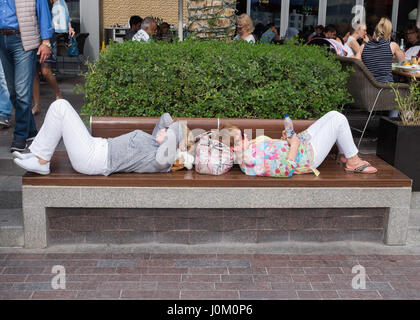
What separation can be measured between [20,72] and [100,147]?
1.90m

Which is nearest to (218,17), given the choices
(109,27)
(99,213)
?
(99,213)

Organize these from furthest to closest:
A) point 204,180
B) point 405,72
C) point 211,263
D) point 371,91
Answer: point 405,72 → point 371,91 → point 204,180 → point 211,263

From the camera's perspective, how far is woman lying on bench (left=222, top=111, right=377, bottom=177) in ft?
13.7

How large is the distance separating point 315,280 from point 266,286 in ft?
1.23

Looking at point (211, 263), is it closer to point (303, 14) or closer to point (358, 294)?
point (358, 294)

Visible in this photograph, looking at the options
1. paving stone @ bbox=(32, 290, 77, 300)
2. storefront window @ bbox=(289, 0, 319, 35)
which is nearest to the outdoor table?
paving stone @ bbox=(32, 290, 77, 300)

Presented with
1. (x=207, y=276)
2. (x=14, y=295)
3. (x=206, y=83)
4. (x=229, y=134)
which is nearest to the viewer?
(x=14, y=295)

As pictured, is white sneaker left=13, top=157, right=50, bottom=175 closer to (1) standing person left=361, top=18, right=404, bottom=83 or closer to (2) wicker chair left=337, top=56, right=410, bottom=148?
(2) wicker chair left=337, top=56, right=410, bottom=148

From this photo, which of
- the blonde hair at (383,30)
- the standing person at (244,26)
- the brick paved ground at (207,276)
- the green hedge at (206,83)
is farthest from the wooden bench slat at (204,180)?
the standing person at (244,26)

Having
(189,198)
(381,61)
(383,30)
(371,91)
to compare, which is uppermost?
(383,30)

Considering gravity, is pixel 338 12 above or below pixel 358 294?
above

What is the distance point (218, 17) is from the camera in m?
6.62

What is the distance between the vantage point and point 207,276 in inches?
147

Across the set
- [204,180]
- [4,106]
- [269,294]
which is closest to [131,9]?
[4,106]
